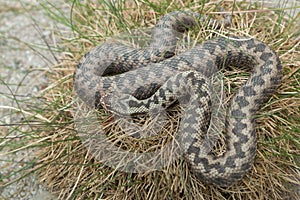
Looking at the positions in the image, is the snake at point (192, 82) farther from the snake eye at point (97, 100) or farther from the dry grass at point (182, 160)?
the dry grass at point (182, 160)

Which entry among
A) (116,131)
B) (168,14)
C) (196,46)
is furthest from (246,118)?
(168,14)

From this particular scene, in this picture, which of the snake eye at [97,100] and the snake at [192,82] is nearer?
the snake at [192,82]

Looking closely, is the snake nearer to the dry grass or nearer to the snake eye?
Answer: the snake eye

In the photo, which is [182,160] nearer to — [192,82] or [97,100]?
[192,82]

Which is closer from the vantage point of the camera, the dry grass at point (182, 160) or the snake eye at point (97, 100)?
the dry grass at point (182, 160)

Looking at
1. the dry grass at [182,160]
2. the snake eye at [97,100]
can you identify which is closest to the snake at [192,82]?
the snake eye at [97,100]
